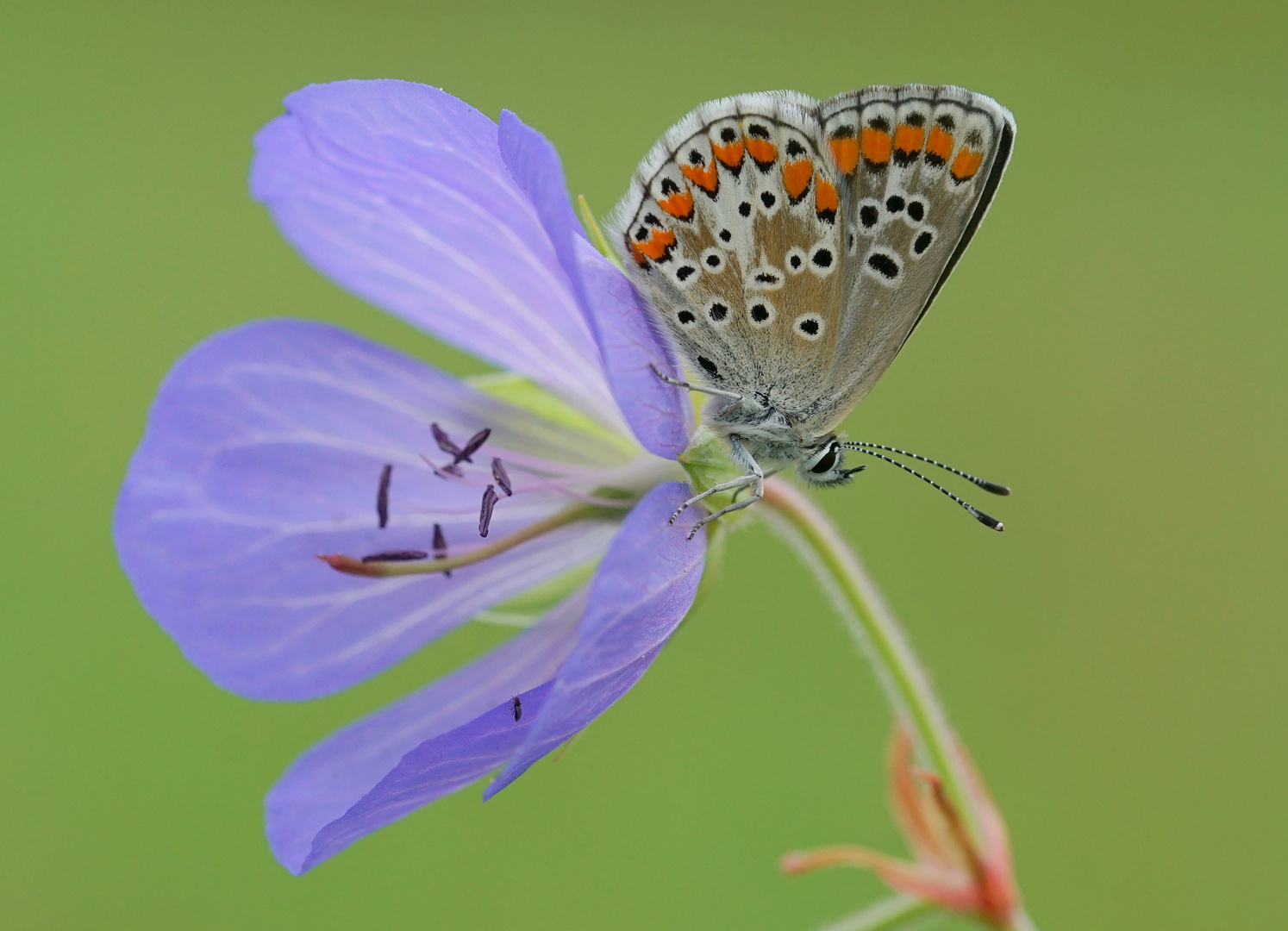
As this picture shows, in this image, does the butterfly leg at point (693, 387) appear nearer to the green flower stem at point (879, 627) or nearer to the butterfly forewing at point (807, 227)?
the butterfly forewing at point (807, 227)

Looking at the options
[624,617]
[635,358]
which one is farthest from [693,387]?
[624,617]

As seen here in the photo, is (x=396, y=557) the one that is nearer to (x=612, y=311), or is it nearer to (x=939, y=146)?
(x=612, y=311)

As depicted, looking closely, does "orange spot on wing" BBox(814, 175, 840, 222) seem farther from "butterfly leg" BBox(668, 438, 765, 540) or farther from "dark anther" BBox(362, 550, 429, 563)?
"dark anther" BBox(362, 550, 429, 563)

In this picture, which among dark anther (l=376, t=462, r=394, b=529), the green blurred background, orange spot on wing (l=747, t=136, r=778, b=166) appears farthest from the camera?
the green blurred background

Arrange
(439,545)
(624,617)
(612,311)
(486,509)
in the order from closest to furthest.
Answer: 1. (624,617)
2. (612,311)
3. (486,509)
4. (439,545)

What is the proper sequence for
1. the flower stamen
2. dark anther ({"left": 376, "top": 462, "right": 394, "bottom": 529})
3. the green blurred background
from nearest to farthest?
the flower stamen, dark anther ({"left": 376, "top": 462, "right": 394, "bottom": 529}), the green blurred background

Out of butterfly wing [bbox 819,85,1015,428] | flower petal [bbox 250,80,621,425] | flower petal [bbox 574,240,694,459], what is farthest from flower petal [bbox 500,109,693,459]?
butterfly wing [bbox 819,85,1015,428]
